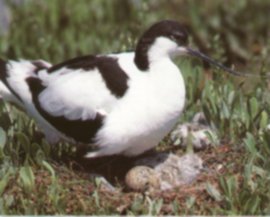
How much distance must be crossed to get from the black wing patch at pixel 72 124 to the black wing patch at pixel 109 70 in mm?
168

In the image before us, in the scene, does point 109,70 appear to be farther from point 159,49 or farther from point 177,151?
point 177,151

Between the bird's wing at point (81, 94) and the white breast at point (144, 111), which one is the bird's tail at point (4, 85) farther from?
the white breast at point (144, 111)

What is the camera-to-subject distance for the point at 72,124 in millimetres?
6027

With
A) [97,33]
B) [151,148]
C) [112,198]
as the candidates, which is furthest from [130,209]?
[97,33]

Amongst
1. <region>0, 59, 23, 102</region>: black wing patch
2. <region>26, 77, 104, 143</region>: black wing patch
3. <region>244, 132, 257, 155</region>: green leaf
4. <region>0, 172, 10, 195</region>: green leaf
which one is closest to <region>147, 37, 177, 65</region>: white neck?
<region>26, 77, 104, 143</region>: black wing patch

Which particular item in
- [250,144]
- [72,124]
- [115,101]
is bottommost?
[250,144]

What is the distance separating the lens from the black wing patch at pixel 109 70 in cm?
589

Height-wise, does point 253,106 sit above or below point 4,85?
below

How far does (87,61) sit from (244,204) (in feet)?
3.81

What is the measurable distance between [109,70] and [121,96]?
15 cm

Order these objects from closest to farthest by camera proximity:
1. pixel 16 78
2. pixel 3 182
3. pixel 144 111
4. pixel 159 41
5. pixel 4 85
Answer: pixel 3 182 < pixel 144 111 < pixel 159 41 < pixel 16 78 < pixel 4 85

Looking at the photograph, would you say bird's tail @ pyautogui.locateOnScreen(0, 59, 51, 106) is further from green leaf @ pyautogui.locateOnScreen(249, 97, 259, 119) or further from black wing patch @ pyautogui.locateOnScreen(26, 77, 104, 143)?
green leaf @ pyautogui.locateOnScreen(249, 97, 259, 119)

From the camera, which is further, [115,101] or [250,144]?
[250,144]

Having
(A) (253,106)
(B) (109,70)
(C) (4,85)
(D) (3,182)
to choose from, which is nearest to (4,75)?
(C) (4,85)
